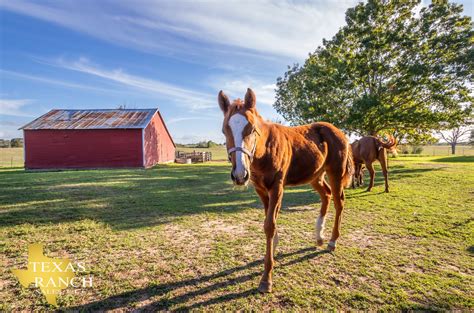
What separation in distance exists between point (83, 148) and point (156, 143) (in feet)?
20.5

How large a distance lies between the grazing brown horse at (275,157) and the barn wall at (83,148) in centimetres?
1867

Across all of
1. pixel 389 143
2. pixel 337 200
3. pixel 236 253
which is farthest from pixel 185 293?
pixel 389 143

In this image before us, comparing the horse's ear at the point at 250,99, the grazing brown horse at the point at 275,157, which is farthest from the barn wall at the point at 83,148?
the horse's ear at the point at 250,99

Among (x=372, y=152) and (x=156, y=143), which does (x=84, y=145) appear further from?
(x=372, y=152)

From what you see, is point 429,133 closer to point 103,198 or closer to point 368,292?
point 368,292

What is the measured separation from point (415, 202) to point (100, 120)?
23.2 metres

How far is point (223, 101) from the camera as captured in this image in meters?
2.66

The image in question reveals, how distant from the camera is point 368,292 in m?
2.61

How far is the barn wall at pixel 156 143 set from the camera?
21.0 meters

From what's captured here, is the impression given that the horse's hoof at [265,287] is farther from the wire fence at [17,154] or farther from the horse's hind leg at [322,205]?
the wire fence at [17,154]

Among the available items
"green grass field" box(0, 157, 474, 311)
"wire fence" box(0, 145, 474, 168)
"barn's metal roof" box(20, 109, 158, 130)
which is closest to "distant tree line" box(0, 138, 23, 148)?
"wire fence" box(0, 145, 474, 168)

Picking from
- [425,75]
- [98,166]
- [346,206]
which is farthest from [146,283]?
[98,166]

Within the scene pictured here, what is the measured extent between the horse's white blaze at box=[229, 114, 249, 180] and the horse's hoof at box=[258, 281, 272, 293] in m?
1.42

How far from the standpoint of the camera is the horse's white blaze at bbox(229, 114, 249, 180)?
219 centimetres
